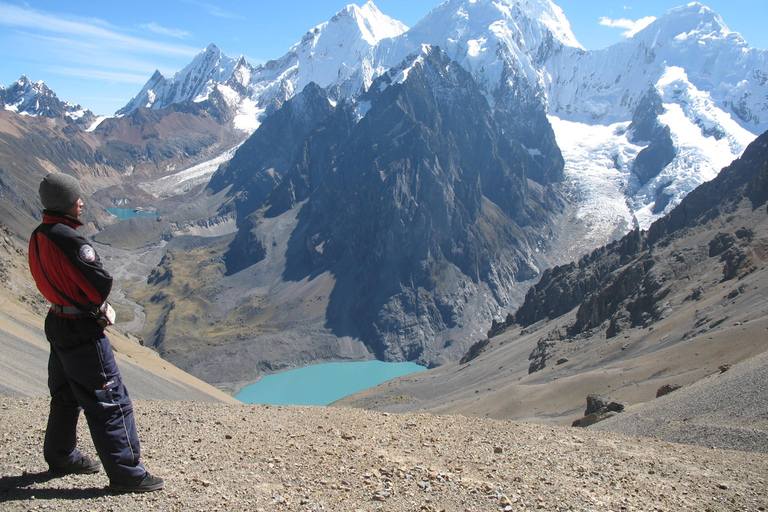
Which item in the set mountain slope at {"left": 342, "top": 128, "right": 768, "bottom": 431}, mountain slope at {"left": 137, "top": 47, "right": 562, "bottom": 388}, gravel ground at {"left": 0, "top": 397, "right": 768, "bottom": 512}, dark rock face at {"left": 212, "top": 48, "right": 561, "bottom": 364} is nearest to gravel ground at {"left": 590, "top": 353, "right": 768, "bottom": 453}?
mountain slope at {"left": 342, "top": 128, "right": 768, "bottom": 431}

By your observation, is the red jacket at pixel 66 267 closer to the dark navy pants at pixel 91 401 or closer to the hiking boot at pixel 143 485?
the dark navy pants at pixel 91 401

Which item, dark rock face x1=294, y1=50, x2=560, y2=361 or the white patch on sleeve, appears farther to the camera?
dark rock face x1=294, y1=50, x2=560, y2=361

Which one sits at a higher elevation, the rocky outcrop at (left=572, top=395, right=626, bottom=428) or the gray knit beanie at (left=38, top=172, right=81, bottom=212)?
the gray knit beanie at (left=38, top=172, right=81, bottom=212)

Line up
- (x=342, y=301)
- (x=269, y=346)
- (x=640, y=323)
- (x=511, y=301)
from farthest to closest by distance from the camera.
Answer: (x=511, y=301) < (x=342, y=301) < (x=269, y=346) < (x=640, y=323)

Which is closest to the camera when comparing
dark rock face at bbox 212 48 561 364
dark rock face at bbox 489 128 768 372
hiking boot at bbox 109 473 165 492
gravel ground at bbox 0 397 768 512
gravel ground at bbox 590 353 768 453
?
hiking boot at bbox 109 473 165 492

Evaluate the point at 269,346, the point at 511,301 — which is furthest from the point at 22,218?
the point at 511,301

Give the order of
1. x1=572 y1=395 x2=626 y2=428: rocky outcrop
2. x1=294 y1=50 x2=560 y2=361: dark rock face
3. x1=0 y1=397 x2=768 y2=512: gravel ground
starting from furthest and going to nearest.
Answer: x1=294 y1=50 x2=560 y2=361: dark rock face → x1=572 y1=395 x2=626 y2=428: rocky outcrop → x1=0 y1=397 x2=768 y2=512: gravel ground

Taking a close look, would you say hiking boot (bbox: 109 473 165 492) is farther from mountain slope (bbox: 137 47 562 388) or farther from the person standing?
mountain slope (bbox: 137 47 562 388)

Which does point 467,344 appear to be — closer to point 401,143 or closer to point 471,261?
point 471,261
